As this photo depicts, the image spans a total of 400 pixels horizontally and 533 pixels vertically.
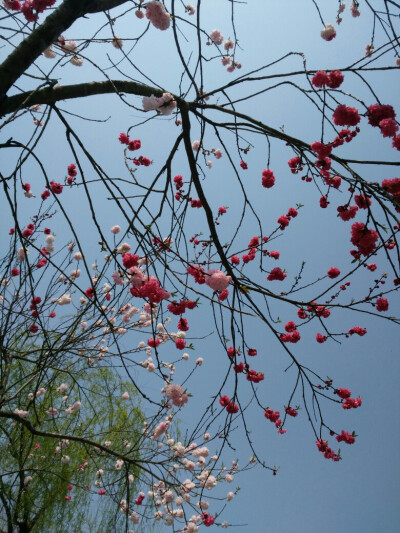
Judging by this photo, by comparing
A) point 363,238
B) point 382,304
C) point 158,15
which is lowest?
point 363,238

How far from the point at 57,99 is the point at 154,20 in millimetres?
754

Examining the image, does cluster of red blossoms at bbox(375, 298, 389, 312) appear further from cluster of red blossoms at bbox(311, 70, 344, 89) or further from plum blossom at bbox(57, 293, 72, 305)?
plum blossom at bbox(57, 293, 72, 305)

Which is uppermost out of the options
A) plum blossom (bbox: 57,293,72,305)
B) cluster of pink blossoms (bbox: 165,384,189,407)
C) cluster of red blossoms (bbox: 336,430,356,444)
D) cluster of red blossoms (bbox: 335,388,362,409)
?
plum blossom (bbox: 57,293,72,305)

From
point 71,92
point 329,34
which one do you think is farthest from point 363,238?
point 329,34

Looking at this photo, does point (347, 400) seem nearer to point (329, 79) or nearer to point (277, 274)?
point (277, 274)

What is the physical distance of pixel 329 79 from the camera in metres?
1.76

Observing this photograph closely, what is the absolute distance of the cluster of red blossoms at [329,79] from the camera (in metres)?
1.74

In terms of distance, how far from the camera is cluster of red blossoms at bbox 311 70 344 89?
174 centimetres

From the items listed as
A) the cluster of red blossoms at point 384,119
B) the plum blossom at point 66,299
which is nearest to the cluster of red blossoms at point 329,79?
the cluster of red blossoms at point 384,119

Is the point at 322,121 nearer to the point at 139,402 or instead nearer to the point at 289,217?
the point at 289,217

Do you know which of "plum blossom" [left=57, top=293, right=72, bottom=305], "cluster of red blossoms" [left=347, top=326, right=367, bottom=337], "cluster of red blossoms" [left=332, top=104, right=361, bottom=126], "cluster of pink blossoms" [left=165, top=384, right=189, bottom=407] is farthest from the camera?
"plum blossom" [left=57, top=293, right=72, bottom=305]

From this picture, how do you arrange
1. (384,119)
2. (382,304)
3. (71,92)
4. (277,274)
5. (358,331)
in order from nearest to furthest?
(384,119) → (71,92) → (382,304) → (277,274) → (358,331)

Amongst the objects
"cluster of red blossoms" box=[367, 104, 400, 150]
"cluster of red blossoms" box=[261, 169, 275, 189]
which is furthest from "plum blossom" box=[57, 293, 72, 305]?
"cluster of red blossoms" box=[367, 104, 400, 150]

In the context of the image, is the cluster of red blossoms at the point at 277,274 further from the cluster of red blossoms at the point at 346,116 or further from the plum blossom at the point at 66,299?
the plum blossom at the point at 66,299
